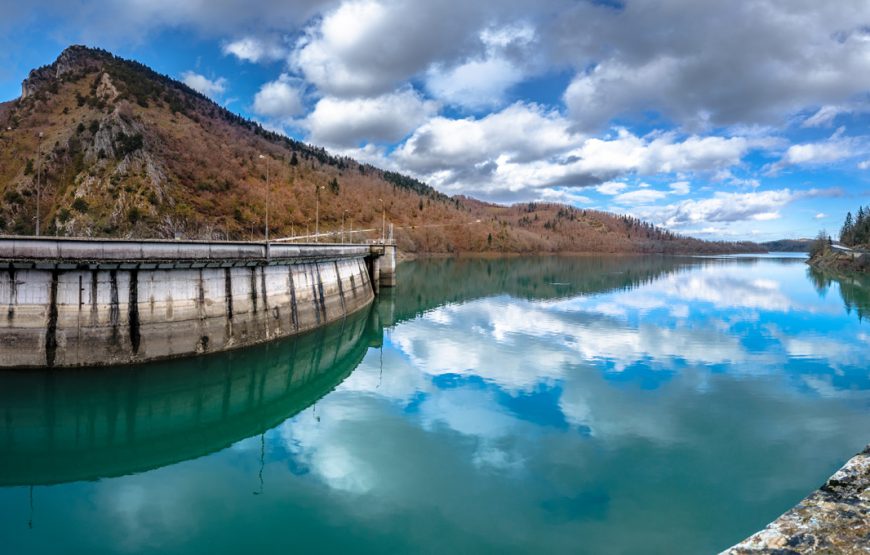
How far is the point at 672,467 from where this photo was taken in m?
17.8

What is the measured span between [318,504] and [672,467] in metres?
12.4

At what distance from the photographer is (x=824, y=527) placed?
28.7ft

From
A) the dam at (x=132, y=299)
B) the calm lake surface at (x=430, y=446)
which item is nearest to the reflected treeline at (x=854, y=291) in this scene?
the calm lake surface at (x=430, y=446)

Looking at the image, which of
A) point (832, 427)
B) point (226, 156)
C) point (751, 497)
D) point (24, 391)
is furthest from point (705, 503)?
point (226, 156)

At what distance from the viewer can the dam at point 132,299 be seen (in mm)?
24703

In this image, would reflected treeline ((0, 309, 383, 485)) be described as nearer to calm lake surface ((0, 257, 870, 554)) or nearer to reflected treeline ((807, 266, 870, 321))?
calm lake surface ((0, 257, 870, 554))

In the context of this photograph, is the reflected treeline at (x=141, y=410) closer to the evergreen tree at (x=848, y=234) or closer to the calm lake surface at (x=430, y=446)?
the calm lake surface at (x=430, y=446)

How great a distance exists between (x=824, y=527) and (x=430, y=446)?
13.3 meters

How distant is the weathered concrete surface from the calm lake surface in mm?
3819

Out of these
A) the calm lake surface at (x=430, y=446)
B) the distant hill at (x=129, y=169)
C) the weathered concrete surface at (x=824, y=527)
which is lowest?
the calm lake surface at (x=430, y=446)

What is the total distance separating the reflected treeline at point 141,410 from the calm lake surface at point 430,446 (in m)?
0.11

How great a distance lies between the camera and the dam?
2470 cm

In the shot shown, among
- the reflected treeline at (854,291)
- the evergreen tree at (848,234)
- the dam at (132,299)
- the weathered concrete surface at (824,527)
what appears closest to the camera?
the weathered concrete surface at (824,527)

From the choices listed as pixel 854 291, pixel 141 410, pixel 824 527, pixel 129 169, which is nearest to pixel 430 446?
pixel 824 527
